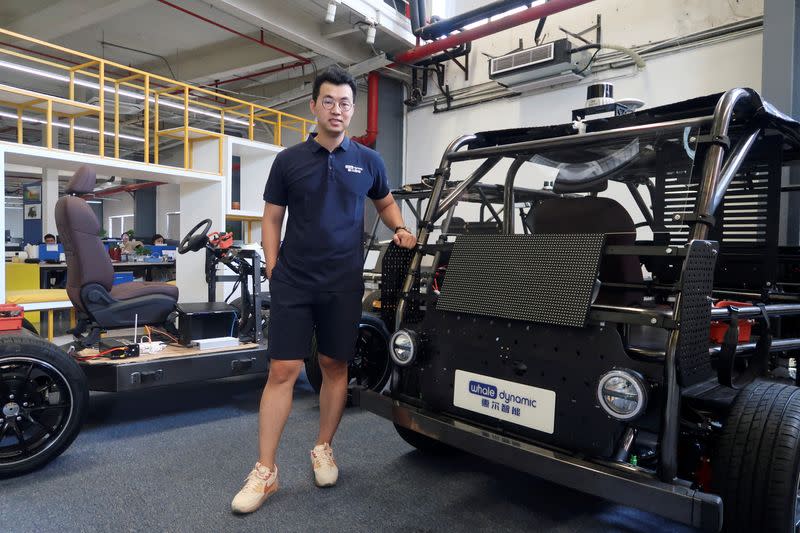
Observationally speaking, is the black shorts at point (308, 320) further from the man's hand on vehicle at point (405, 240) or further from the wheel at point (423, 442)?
the wheel at point (423, 442)

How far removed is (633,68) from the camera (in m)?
7.08

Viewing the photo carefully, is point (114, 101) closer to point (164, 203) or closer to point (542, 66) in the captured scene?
point (542, 66)

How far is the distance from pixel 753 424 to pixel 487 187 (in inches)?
95.4

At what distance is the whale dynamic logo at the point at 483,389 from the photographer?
2.20 m

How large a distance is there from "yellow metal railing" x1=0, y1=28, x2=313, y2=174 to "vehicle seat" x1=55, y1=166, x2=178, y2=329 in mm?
2537

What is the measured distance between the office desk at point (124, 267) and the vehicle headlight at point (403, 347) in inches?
268

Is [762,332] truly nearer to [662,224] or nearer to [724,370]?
[724,370]

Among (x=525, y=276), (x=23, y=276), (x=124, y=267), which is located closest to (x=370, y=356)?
(x=525, y=276)

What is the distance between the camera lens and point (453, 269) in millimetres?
2480

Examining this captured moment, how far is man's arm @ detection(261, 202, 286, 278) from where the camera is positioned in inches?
100

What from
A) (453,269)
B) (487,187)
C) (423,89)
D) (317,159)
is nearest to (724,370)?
(453,269)

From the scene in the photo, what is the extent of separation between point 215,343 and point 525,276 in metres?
2.48

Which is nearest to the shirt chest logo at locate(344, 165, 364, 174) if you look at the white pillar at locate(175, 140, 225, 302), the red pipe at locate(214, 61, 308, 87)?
the white pillar at locate(175, 140, 225, 302)

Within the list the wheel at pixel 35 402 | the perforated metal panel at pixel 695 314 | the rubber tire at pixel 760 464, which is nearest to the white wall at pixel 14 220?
the wheel at pixel 35 402
